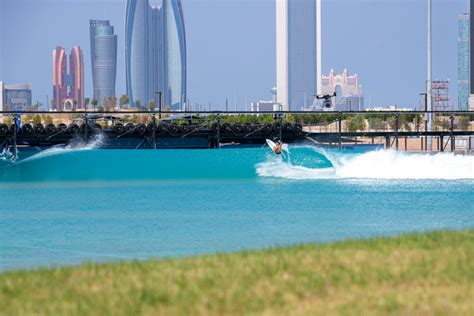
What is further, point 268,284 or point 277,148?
point 277,148

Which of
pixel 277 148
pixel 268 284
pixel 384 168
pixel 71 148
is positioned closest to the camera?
pixel 268 284

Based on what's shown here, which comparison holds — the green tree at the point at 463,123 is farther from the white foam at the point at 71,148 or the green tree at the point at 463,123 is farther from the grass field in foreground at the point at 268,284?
the grass field in foreground at the point at 268,284

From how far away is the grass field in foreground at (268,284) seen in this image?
7742 millimetres

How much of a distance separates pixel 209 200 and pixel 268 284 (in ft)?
53.5

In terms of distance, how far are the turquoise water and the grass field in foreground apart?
3.65m

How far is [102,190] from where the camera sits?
29.6 meters

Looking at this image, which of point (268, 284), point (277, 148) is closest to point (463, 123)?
point (277, 148)

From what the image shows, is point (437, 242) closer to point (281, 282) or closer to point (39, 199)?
point (281, 282)

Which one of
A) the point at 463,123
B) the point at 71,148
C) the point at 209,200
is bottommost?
the point at 209,200

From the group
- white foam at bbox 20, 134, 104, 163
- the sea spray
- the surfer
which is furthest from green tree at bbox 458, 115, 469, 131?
white foam at bbox 20, 134, 104, 163

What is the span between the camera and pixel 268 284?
8484mm

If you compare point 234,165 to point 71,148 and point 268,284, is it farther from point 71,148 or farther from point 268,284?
point 268,284

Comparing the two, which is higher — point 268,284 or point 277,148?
point 277,148

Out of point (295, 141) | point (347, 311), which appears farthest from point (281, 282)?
point (295, 141)
